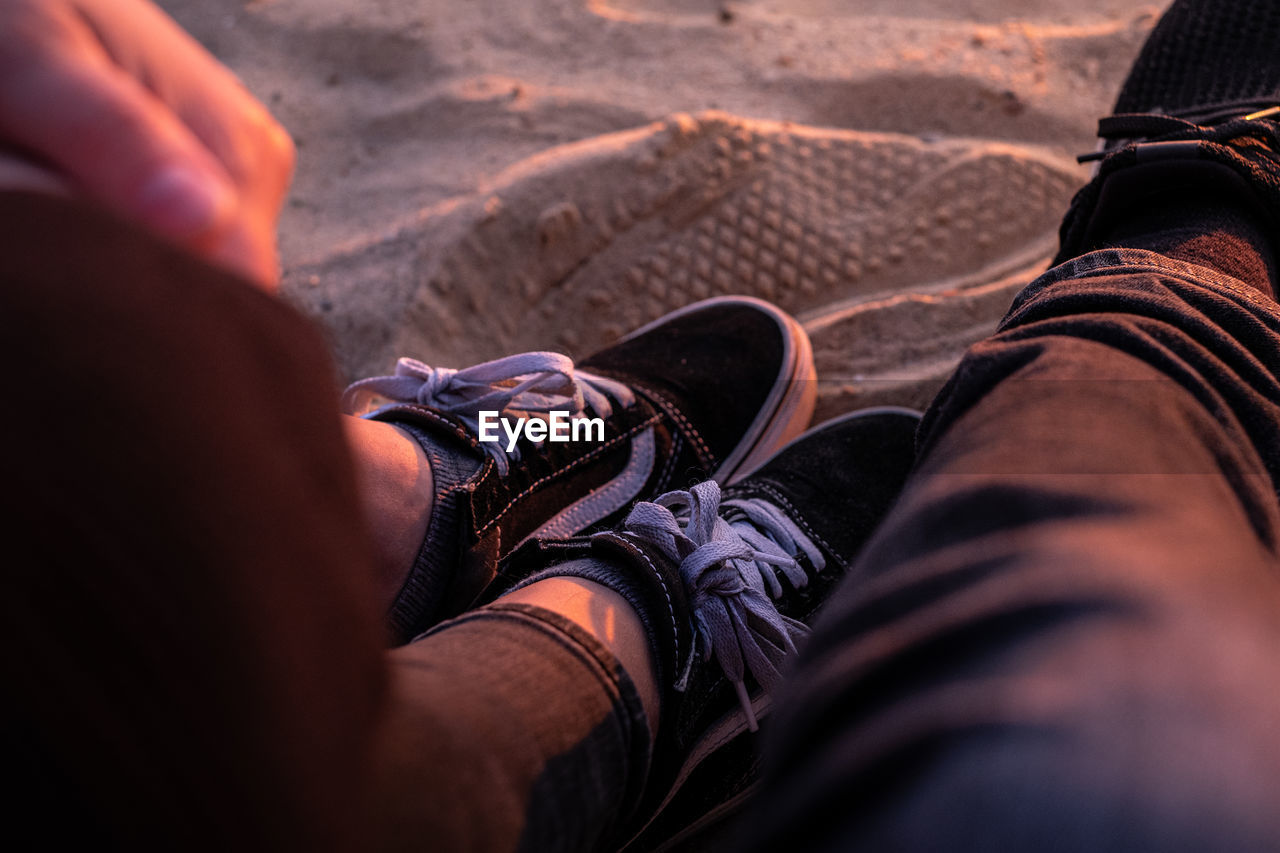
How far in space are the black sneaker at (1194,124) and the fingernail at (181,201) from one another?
1014mm

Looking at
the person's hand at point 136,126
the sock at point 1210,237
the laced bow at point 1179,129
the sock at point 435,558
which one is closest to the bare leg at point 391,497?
the sock at point 435,558

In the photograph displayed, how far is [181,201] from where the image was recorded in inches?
13.4

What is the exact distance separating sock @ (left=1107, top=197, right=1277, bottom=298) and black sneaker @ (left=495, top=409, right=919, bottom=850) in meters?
0.49

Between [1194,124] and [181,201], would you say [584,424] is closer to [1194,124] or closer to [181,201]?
[181,201]

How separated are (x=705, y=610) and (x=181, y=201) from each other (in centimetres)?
58

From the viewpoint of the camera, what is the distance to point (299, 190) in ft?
5.18

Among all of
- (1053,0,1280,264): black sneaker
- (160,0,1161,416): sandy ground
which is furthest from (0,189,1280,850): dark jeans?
(160,0,1161,416): sandy ground

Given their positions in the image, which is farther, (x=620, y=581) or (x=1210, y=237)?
(x=1210, y=237)

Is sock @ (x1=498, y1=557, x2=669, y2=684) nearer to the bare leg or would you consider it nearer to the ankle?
the ankle

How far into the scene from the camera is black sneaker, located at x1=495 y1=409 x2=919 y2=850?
722 millimetres

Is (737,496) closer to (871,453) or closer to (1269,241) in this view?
(871,453)

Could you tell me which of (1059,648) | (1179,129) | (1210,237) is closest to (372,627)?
(1059,648)

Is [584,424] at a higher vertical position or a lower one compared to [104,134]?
lower

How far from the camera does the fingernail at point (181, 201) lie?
34cm
